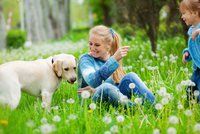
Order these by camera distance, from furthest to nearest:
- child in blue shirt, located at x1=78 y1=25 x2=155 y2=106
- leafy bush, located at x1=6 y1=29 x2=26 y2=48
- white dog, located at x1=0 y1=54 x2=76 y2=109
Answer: leafy bush, located at x1=6 y1=29 x2=26 y2=48 → child in blue shirt, located at x1=78 y1=25 x2=155 y2=106 → white dog, located at x1=0 y1=54 x2=76 y2=109

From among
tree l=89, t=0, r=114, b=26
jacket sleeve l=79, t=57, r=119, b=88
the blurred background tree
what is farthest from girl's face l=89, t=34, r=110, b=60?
tree l=89, t=0, r=114, b=26

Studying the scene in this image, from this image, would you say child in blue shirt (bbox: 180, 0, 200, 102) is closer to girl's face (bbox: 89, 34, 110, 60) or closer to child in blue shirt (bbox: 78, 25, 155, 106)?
child in blue shirt (bbox: 78, 25, 155, 106)

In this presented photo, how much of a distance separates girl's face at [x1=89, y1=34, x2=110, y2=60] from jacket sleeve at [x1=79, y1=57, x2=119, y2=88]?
101mm

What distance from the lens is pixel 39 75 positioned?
5844 millimetres

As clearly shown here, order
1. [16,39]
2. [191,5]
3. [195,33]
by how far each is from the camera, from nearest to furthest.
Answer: [195,33] < [191,5] < [16,39]

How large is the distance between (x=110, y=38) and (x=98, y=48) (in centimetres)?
18

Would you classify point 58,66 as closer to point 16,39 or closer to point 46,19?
point 16,39

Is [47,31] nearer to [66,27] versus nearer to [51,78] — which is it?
[66,27]

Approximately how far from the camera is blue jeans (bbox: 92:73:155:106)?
19.0 ft

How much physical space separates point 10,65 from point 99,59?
3.42 ft

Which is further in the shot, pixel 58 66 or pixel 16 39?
pixel 16 39

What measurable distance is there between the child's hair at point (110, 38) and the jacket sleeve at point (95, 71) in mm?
299

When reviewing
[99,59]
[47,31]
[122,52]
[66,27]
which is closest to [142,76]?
[99,59]

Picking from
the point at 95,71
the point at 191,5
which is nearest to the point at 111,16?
the point at 95,71
